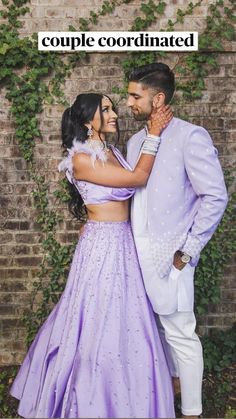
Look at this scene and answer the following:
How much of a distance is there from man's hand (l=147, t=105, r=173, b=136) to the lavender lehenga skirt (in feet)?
1.76

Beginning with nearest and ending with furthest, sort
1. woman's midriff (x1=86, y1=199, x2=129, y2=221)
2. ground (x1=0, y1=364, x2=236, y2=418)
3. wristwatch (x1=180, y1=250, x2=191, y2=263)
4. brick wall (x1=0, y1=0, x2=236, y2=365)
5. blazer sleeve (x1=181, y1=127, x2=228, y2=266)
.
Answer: blazer sleeve (x1=181, y1=127, x2=228, y2=266) → wristwatch (x1=180, y1=250, x2=191, y2=263) → woman's midriff (x1=86, y1=199, x2=129, y2=221) → ground (x1=0, y1=364, x2=236, y2=418) → brick wall (x1=0, y1=0, x2=236, y2=365)

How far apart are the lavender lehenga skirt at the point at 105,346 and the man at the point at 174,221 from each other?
0.10 m

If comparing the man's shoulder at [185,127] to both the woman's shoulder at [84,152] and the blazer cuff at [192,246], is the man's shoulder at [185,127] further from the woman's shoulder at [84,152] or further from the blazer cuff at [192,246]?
the blazer cuff at [192,246]

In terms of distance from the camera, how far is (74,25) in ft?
13.1

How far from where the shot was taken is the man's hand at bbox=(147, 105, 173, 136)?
3.00 m

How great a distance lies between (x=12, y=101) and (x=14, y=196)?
669 millimetres

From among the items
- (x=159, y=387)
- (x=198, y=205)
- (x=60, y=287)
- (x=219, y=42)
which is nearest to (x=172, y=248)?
(x=198, y=205)

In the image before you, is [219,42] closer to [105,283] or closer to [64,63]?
[64,63]

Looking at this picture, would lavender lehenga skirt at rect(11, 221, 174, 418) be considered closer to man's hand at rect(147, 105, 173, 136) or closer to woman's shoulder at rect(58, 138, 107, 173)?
woman's shoulder at rect(58, 138, 107, 173)

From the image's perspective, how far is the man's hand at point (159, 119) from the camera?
3.00 m

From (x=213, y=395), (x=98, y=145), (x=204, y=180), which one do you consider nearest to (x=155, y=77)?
(x=98, y=145)

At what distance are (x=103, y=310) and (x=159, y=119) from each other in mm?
1035

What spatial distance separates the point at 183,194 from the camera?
300 cm

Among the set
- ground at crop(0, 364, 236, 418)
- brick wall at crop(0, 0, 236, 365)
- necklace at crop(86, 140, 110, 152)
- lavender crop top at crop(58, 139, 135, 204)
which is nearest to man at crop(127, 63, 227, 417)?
lavender crop top at crop(58, 139, 135, 204)
